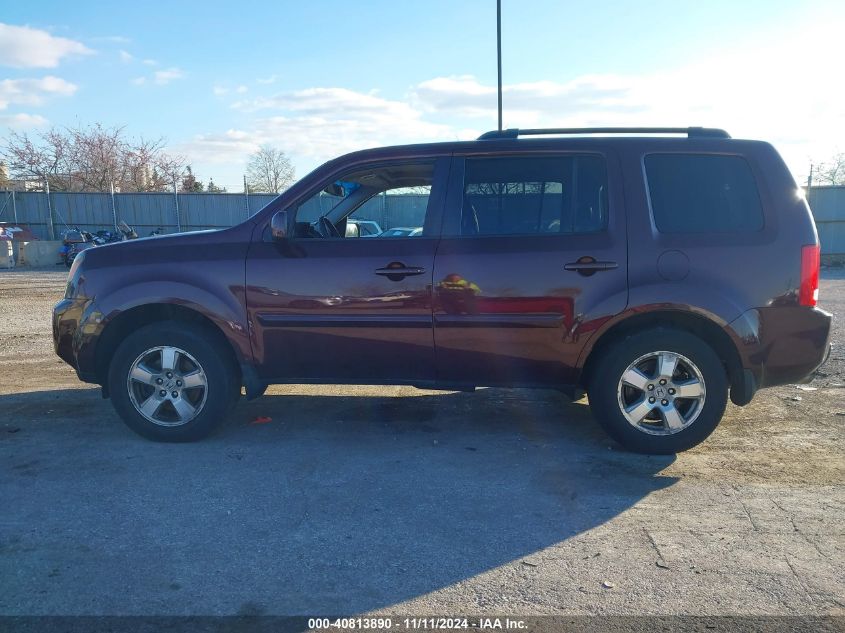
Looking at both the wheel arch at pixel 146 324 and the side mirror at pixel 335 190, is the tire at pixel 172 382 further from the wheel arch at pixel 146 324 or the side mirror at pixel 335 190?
the side mirror at pixel 335 190

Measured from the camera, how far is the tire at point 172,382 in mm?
4664

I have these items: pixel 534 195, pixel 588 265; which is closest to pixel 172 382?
pixel 534 195

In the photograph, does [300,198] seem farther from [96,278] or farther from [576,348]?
[576,348]

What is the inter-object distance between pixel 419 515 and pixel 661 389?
1908mm

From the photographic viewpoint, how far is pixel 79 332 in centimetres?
477

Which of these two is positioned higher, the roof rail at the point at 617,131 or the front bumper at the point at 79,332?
the roof rail at the point at 617,131

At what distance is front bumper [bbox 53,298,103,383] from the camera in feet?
15.5

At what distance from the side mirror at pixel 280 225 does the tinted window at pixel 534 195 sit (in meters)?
1.23

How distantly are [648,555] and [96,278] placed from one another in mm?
4080

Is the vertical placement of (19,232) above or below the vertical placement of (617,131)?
below

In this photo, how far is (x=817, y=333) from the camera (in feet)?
14.0

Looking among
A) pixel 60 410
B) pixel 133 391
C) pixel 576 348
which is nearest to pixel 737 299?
pixel 576 348

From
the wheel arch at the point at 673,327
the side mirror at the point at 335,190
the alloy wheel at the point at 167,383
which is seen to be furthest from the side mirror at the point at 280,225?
the wheel arch at the point at 673,327

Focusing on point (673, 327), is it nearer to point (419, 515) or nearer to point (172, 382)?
point (419, 515)
